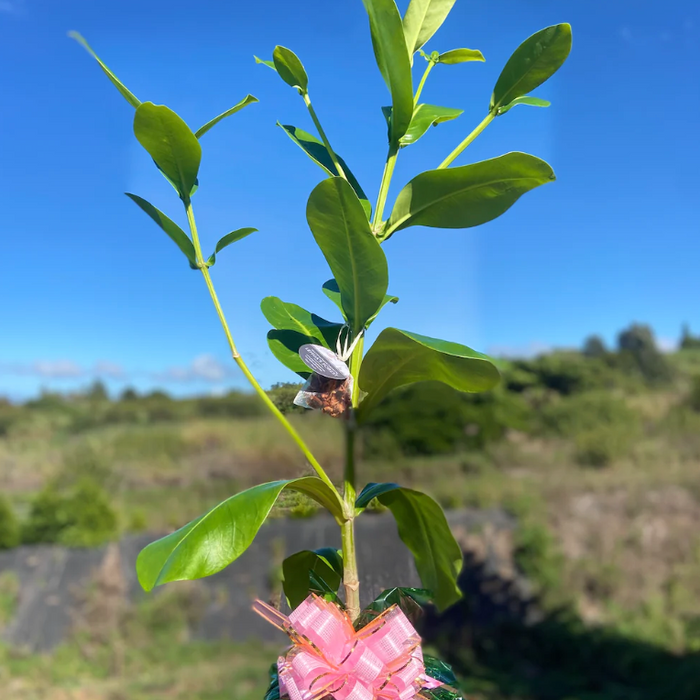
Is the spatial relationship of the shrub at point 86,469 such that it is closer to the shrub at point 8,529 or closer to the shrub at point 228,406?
the shrub at point 8,529

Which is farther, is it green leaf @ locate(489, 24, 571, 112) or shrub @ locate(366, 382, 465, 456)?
shrub @ locate(366, 382, 465, 456)

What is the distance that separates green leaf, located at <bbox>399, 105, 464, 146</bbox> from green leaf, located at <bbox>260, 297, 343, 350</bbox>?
17 cm

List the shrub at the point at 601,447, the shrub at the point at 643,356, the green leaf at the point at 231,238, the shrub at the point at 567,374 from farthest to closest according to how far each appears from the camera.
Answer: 1. the shrub at the point at 643,356
2. the shrub at the point at 567,374
3. the shrub at the point at 601,447
4. the green leaf at the point at 231,238

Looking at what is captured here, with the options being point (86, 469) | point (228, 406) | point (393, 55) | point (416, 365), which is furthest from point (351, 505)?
point (228, 406)

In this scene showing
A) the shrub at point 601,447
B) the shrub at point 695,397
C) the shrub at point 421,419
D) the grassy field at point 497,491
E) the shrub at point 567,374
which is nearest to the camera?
the grassy field at point 497,491

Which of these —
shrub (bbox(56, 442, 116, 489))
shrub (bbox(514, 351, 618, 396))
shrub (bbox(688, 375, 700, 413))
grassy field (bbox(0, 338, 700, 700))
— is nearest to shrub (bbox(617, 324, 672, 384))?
grassy field (bbox(0, 338, 700, 700))

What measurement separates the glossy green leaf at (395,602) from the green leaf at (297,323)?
8.0 inches

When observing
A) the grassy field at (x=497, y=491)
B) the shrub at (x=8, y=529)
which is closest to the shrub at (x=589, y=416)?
the grassy field at (x=497, y=491)

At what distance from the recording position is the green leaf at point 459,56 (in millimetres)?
555

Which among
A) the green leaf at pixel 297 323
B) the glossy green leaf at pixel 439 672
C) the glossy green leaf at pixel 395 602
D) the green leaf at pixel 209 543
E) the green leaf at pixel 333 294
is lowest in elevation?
the glossy green leaf at pixel 439 672

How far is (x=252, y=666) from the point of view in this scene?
304 centimetres

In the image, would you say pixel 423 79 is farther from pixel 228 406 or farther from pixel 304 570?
pixel 228 406

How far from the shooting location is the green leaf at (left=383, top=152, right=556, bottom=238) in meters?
0.43

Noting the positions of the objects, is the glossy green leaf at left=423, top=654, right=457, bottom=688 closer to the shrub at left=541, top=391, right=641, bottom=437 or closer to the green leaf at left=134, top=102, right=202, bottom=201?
the green leaf at left=134, top=102, right=202, bottom=201
